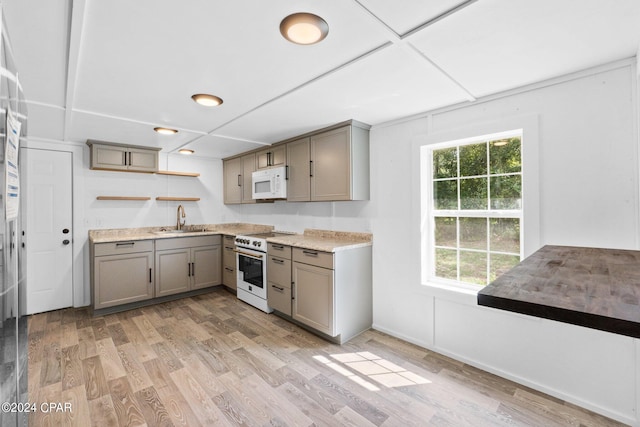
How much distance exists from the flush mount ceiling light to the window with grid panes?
1686 millimetres

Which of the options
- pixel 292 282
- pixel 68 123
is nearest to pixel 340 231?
pixel 292 282

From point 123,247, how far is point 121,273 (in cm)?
32

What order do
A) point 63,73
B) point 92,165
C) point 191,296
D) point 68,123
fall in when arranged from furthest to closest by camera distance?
point 191,296
point 92,165
point 68,123
point 63,73

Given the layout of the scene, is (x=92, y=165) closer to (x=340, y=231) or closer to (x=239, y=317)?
(x=239, y=317)

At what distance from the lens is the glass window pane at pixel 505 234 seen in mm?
2283

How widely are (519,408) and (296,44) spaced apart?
261cm

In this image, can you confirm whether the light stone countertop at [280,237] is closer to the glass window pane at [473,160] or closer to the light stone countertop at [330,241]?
the light stone countertop at [330,241]

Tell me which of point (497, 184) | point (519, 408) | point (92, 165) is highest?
point (92, 165)

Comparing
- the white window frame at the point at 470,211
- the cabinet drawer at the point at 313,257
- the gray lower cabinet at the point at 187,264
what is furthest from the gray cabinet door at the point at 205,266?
the white window frame at the point at 470,211

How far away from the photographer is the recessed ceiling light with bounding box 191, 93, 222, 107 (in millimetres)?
2207

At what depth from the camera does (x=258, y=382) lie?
7.09 ft

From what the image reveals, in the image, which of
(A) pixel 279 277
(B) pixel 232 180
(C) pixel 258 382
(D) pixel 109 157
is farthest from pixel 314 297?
(D) pixel 109 157

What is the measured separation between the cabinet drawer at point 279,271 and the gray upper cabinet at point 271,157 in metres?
1.24

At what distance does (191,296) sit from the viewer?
4.18 metres
